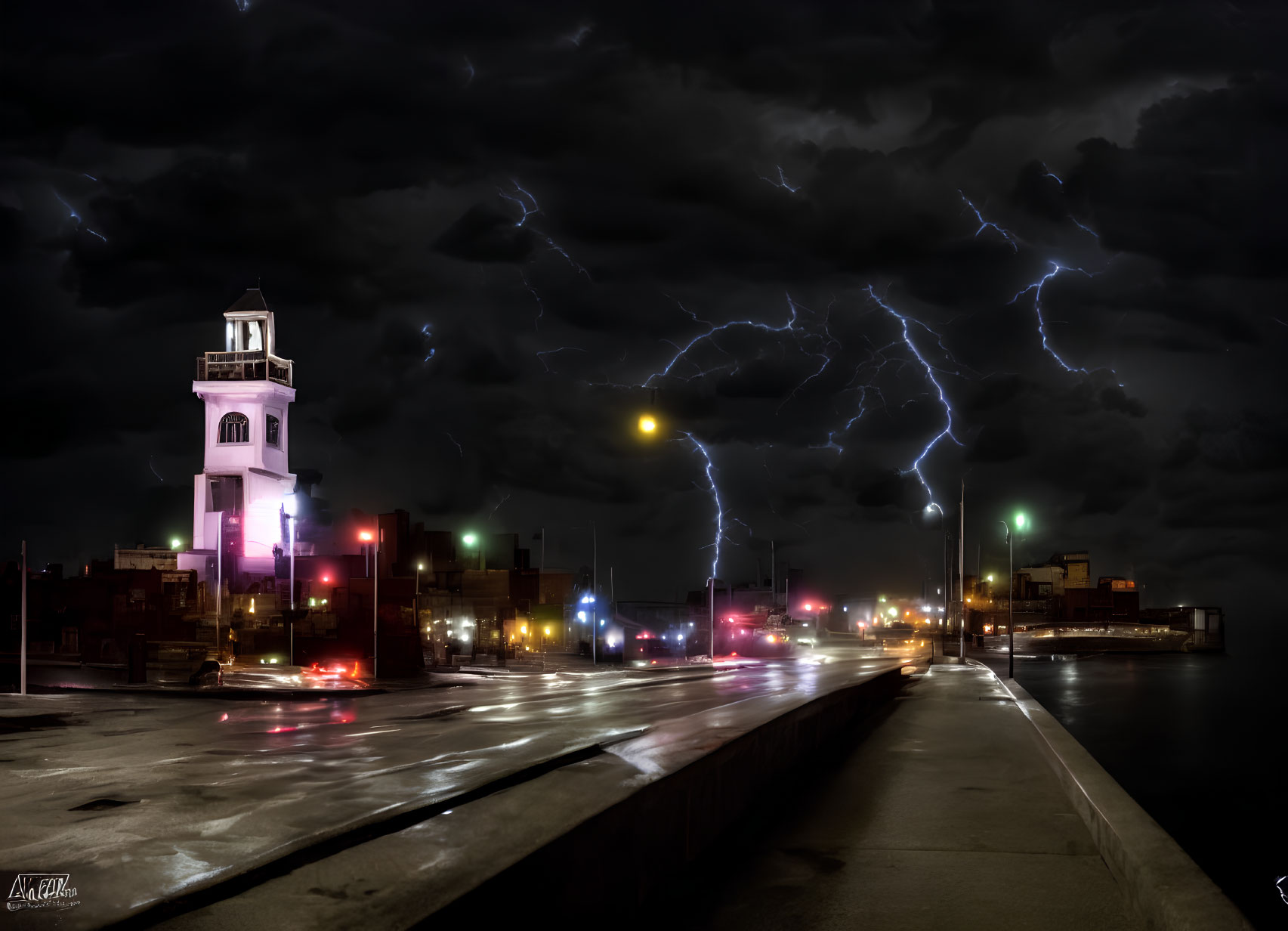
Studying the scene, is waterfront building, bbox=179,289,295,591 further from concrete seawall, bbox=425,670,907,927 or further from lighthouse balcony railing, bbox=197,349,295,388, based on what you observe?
concrete seawall, bbox=425,670,907,927

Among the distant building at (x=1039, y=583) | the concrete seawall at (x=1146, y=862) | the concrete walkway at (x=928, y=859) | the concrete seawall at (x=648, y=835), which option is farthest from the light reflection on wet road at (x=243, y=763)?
the distant building at (x=1039, y=583)

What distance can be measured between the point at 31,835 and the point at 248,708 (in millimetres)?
17524

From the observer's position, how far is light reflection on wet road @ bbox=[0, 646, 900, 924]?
6.48 m

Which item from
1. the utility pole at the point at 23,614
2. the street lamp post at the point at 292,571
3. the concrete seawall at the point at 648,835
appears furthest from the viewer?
the street lamp post at the point at 292,571

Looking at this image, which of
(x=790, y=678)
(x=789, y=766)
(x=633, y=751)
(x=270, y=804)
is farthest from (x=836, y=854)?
(x=790, y=678)

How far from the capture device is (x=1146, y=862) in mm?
7230

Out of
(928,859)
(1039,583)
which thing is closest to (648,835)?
(928,859)

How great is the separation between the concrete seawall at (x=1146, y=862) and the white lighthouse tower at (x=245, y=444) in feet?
202

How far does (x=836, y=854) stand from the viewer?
870cm

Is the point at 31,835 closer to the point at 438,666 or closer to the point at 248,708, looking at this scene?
the point at 248,708

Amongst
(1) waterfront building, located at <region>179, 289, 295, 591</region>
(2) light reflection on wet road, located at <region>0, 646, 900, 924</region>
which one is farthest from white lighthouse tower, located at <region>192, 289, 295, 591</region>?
(2) light reflection on wet road, located at <region>0, 646, 900, 924</region>

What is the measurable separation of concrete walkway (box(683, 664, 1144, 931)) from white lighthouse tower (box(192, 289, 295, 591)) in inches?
2313

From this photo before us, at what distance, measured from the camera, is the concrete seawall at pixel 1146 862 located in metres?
6.00

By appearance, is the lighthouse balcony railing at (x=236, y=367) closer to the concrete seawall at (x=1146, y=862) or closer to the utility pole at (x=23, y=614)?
the utility pole at (x=23, y=614)
